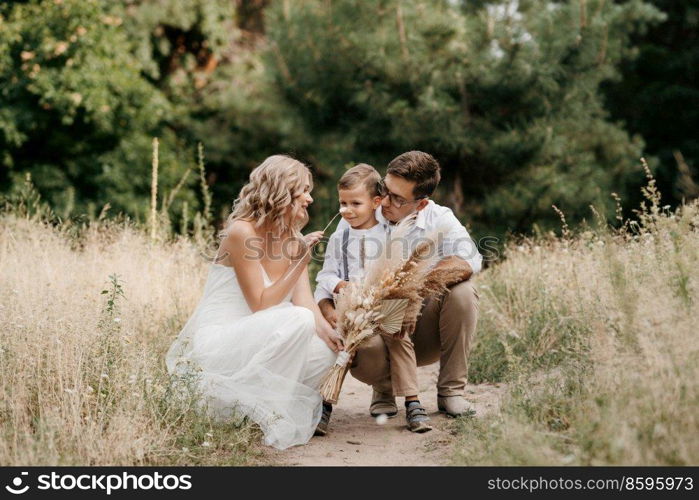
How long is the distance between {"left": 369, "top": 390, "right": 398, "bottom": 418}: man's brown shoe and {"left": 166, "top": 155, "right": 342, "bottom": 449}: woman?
520mm

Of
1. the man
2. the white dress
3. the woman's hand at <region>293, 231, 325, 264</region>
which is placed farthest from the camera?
the man

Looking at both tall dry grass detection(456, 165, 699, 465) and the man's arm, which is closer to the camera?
tall dry grass detection(456, 165, 699, 465)

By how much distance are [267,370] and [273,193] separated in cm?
101

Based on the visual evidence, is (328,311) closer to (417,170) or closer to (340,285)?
(340,285)

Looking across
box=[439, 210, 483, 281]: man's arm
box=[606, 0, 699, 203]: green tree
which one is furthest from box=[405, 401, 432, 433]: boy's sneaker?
box=[606, 0, 699, 203]: green tree

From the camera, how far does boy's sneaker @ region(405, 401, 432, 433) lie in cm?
410

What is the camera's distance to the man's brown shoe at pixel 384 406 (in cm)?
455

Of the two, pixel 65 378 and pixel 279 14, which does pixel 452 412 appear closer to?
pixel 65 378

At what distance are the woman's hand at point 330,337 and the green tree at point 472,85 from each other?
19.7ft

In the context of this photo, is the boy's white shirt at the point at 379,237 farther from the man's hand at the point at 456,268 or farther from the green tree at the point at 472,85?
the green tree at the point at 472,85

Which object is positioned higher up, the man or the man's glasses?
the man's glasses

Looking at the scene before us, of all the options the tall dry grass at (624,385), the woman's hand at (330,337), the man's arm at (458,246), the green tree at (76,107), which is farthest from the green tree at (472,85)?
the woman's hand at (330,337)

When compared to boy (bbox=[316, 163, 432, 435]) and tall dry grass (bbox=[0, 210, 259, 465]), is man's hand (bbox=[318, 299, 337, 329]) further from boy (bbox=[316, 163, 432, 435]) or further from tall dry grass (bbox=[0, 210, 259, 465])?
tall dry grass (bbox=[0, 210, 259, 465])

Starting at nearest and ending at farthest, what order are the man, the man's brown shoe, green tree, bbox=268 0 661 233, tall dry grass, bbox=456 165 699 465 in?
1. tall dry grass, bbox=456 165 699 465
2. the man
3. the man's brown shoe
4. green tree, bbox=268 0 661 233
